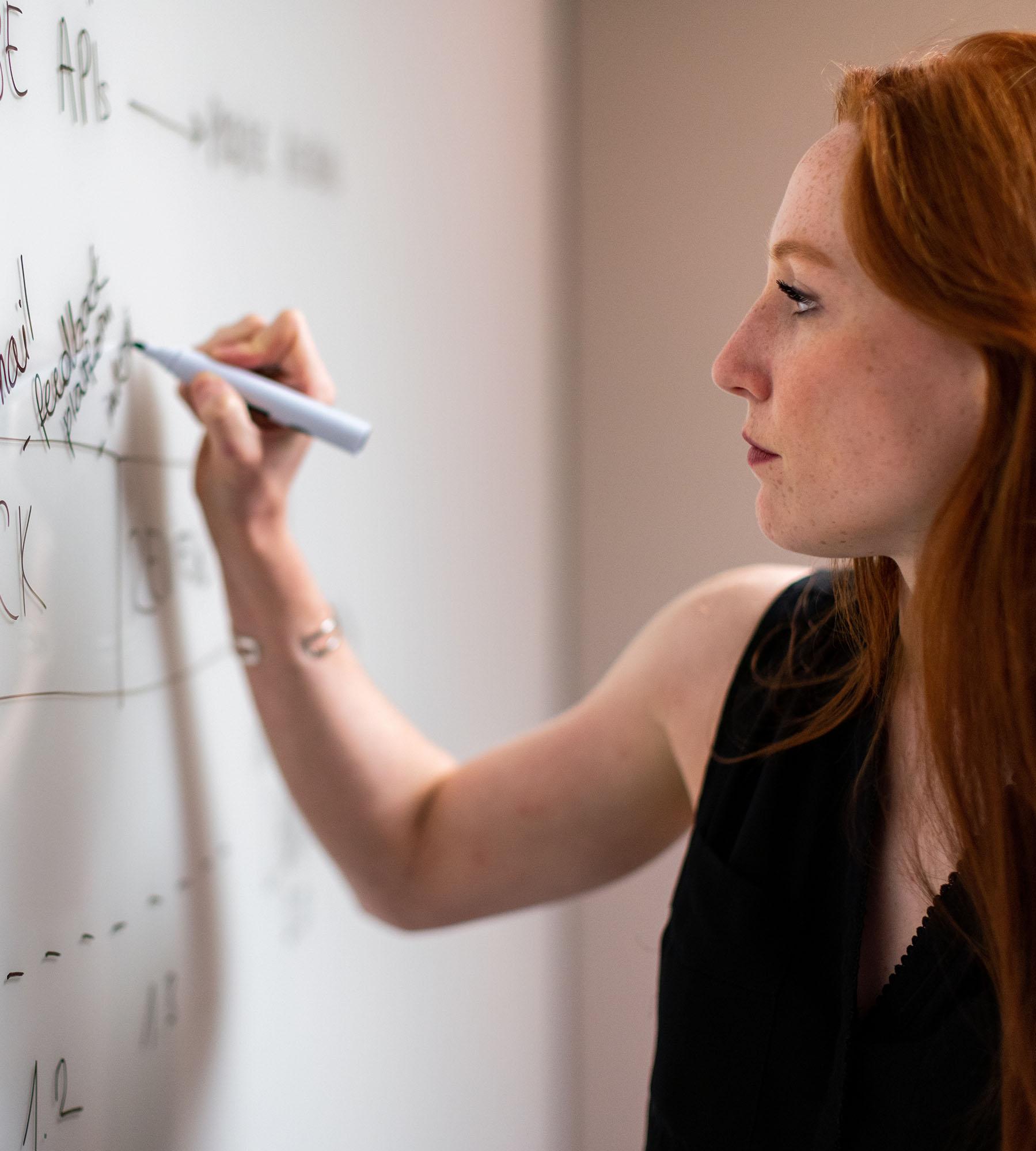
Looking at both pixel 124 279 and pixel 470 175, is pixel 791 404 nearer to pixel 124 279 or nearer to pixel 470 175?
pixel 124 279

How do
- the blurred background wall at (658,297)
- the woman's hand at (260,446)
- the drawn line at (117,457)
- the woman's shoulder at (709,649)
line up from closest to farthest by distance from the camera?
the drawn line at (117,457)
the woman's hand at (260,446)
the woman's shoulder at (709,649)
the blurred background wall at (658,297)

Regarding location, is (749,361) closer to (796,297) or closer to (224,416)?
(796,297)

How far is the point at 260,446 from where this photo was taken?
54cm

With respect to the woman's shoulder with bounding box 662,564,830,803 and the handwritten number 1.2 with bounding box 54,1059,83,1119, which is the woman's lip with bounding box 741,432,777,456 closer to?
the woman's shoulder with bounding box 662,564,830,803

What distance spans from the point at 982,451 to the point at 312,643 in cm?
35

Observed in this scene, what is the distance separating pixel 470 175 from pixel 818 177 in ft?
1.30

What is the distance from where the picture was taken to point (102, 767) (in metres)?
0.50

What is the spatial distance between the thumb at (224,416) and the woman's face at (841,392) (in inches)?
8.9

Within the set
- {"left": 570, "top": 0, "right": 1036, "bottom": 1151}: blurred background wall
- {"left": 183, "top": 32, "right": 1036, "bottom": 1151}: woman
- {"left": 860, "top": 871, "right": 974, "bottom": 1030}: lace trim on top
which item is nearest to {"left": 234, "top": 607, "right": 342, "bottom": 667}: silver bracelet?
{"left": 183, "top": 32, "right": 1036, "bottom": 1151}: woman

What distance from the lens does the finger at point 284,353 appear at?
0.56m

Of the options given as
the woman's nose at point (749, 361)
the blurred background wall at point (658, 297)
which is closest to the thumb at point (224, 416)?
the woman's nose at point (749, 361)

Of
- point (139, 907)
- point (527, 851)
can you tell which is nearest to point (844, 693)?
point (527, 851)

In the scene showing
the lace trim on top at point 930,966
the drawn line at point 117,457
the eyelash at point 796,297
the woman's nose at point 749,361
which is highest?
the eyelash at point 796,297

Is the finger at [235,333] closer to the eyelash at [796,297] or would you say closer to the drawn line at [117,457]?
the drawn line at [117,457]
